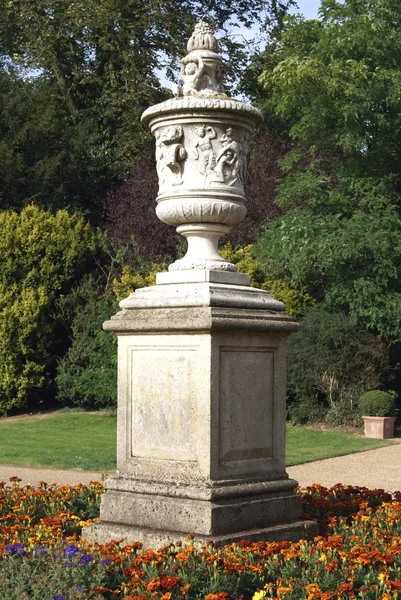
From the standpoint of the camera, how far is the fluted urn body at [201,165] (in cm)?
573

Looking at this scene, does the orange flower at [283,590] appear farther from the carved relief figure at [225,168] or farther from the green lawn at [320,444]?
the green lawn at [320,444]

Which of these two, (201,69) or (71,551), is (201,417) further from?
(201,69)

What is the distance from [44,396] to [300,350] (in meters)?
6.12

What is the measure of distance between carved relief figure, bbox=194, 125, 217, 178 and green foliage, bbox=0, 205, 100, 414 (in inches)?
569

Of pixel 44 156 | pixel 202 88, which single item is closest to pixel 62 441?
pixel 44 156

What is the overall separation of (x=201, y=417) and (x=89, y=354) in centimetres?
1439

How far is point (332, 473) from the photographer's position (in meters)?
11.2

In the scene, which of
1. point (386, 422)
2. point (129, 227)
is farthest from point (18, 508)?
point (129, 227)

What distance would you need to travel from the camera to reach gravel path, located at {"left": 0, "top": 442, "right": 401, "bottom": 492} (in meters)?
10.3

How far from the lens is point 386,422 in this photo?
16.0 meters

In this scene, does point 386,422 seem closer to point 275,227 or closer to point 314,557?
point 275,227

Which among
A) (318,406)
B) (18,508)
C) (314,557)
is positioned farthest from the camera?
(318,406)

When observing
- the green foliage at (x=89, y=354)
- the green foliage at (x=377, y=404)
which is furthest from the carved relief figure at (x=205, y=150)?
the green foliage at (x=89, y=354)

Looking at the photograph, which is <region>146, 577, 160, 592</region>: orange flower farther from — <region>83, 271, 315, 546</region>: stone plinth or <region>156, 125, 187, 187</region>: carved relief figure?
<region>156, 125, 187, 187</region>: carved relief figure
